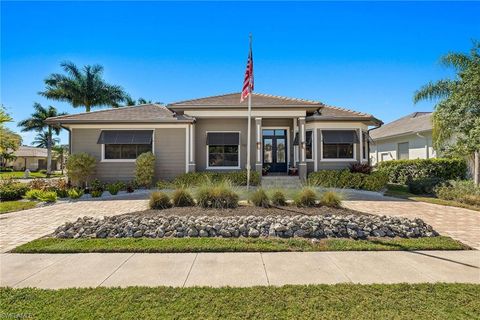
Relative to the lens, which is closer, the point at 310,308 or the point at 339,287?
the point at 310,308

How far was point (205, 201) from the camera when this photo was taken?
25.8 feet

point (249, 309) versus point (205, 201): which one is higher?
point (205, 201)

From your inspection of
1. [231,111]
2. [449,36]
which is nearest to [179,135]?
[231,111]

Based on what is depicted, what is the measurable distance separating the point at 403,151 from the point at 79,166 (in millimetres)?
23946

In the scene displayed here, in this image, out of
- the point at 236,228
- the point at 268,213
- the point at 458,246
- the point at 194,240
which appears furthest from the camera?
the point at 268,213

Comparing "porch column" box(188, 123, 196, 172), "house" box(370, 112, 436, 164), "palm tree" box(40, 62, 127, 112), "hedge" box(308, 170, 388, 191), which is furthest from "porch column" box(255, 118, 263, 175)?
"palm tree" box(40, 62, 127, 112)

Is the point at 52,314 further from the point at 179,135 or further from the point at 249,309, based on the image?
the point at 179,135

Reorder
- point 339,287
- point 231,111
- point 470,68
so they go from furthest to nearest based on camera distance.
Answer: point 231,111 → point 470,68 → point 339,287

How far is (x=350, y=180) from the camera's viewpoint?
13148mm

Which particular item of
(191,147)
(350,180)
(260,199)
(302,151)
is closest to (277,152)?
(302,151)

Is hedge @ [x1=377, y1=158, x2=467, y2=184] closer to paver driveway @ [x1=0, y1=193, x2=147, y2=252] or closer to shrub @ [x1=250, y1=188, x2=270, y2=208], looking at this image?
shrub @ [x1=250, y1=188, x2=270, y2=208]

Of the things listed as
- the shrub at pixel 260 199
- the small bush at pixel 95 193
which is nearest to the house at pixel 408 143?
the shrub at pixel 260 199

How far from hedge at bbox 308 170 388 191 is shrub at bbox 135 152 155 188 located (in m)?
8.91

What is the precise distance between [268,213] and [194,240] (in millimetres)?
2587
